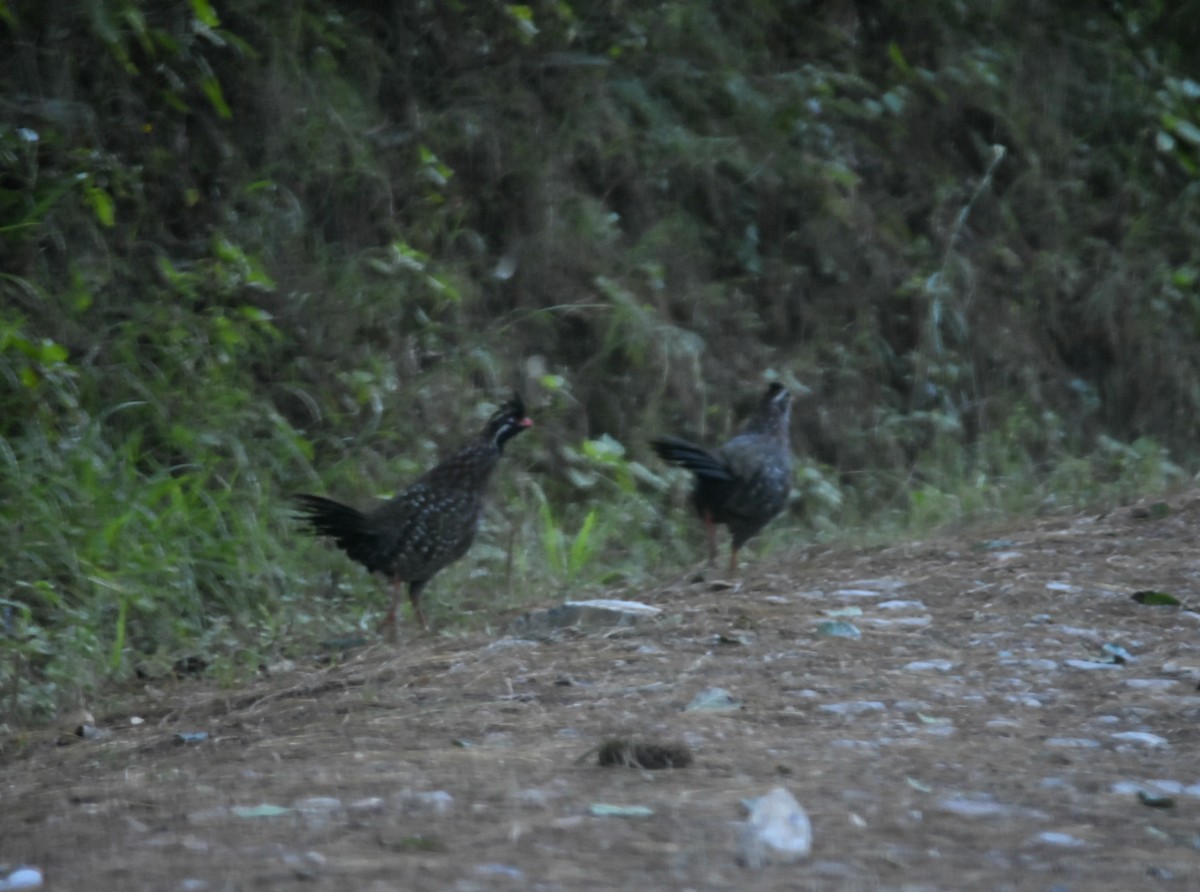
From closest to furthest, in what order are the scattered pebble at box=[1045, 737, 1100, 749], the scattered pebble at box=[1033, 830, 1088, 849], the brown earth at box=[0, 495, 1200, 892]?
1. the brown earth at box=[0, 495, 1200, 892]
2. the scattered pebble at box=[1033, 830, 1088, 849]
3. the scattered pebble at box=[1045, 737, 1100, 749]

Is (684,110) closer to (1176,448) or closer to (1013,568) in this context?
(1176,448)

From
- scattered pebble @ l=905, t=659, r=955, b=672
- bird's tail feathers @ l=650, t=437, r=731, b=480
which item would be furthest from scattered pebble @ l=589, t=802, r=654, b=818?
bird's tail feathers @ l=650, t=437, r=731, b=480

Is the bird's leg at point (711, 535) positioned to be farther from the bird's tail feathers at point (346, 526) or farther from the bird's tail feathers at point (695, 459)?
the bird's tail feathers at point (346, 526)

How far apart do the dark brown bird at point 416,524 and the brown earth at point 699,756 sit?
588mm

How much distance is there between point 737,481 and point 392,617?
1.93m

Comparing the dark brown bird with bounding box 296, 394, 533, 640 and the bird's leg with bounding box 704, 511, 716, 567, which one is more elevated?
the dark brown bird with bounding box 296, 394, 533, 640

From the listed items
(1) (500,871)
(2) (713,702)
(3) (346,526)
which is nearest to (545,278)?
(3) (346,526)

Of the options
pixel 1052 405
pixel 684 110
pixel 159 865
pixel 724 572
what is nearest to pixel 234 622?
pixel 724 572

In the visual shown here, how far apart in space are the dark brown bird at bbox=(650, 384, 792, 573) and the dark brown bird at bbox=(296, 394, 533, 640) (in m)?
0.98

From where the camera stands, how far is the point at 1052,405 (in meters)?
12.4

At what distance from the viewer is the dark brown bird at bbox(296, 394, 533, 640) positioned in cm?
709

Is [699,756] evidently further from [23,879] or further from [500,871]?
[23,879]

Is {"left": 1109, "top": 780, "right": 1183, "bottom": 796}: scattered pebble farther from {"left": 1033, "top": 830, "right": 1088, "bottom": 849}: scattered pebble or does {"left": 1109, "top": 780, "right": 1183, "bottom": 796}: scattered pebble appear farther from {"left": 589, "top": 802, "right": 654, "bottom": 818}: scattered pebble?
{"left": 589, "top": 802, "right": 654, "bottom": 818}: scattered pebble

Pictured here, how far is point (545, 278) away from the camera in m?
10.5
